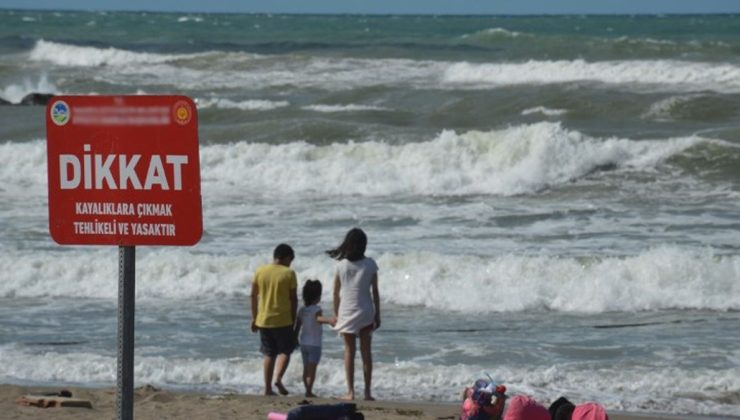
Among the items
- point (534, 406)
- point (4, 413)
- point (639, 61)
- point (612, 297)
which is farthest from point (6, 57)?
point (534, 406)

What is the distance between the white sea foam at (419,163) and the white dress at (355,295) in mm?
11971

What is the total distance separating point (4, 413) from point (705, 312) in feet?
22.8

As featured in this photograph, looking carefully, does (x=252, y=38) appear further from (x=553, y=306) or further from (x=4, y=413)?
(x=4, y=413)

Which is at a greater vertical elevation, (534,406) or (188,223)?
(188,223)

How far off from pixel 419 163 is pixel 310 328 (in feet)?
45.6

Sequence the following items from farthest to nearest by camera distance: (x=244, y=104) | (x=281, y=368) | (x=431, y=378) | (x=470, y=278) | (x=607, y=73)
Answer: (x=607, y=73), (x=244, y=104), (x=470, y=278), (x=431, y=378), (x=281, y=368)

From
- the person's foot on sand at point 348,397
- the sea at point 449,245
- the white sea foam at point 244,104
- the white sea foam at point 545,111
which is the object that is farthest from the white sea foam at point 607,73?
the person's foot on sand at point 348,397

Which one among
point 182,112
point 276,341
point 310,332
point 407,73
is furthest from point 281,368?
point 407,73

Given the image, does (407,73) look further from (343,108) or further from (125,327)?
(125,327)

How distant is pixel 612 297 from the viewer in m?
13.6

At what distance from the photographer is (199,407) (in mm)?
8891

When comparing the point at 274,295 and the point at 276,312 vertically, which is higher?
the point at 274,295

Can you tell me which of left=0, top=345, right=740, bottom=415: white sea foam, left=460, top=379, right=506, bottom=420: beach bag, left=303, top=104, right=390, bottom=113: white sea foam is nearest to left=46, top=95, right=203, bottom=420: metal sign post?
left=460, top=379, right=506, bottom=420: beach bag

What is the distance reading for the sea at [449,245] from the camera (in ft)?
34.7
